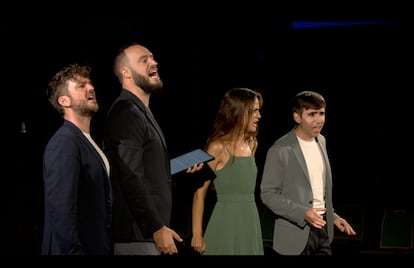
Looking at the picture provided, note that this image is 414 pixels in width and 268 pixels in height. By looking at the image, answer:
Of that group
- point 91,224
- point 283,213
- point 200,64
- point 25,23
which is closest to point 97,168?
point 91,224

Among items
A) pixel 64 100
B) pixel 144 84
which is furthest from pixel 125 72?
pixel 64 100

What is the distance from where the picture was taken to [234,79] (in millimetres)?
5570

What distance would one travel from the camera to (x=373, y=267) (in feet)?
4.00

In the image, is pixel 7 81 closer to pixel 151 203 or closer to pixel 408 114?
pixel 408 114

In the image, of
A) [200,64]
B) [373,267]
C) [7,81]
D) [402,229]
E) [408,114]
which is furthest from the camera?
[7,81]

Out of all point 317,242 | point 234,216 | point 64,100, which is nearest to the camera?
point 64,100

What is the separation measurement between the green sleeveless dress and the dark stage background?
2.02 m

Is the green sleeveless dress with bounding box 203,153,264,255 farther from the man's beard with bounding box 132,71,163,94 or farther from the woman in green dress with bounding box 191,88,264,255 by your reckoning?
the man's beard with bounding box 132,71,163,94

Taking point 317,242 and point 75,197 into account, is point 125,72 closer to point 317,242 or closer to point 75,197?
point 75,197

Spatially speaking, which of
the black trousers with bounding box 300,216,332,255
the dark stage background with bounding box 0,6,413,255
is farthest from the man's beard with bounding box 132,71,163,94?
the dark stage background with bounding box 0,6,413,255

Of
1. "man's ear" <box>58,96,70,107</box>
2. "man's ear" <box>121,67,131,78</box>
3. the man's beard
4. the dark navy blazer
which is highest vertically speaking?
"man's ear" <box>121,67,131,78</box>

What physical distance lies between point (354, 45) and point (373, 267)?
14.5ft

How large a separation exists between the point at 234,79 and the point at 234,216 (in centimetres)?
266

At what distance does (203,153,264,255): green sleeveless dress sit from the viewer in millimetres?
3047
